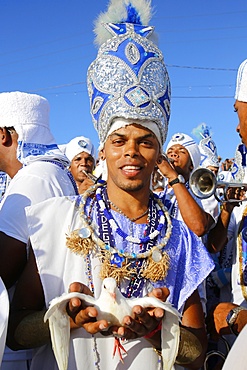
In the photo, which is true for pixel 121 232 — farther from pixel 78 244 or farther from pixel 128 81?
pixel 128 81

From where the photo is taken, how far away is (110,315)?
6.10 feet

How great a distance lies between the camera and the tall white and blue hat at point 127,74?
246cm

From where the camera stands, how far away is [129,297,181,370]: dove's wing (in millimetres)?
1897

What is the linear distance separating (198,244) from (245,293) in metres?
0.77

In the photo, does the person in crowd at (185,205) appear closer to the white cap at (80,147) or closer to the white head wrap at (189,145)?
the white head wrap at (189,145)

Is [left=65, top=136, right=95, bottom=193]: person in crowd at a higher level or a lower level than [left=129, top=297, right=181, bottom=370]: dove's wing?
higher

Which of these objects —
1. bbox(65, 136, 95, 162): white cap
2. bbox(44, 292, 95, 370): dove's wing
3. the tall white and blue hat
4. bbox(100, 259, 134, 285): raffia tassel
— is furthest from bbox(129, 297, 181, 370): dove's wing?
bbox(65, 136, 95, 162): white cap

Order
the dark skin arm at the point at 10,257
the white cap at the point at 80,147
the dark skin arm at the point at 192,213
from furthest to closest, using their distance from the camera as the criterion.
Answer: the white cap at the point at 80,147
the dark skin arm at the point at 192,213
the dark skin arm at the point at 10,257

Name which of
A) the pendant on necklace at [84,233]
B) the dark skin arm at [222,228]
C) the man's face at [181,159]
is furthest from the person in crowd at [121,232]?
the man's face at [181,159]

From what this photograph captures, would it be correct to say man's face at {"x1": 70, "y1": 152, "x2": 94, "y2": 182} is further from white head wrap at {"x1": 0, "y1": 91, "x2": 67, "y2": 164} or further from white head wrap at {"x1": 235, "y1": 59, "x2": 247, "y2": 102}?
white head wrap at {"x1": 235, "y1": 59, "x2": 247, "y2": 102}

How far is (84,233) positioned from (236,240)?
1.41 metres

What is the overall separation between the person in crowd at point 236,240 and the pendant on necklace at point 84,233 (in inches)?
33.5

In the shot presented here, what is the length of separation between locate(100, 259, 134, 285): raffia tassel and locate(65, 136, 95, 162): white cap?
4370 mm

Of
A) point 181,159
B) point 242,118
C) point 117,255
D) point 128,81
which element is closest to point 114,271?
point 117,255
